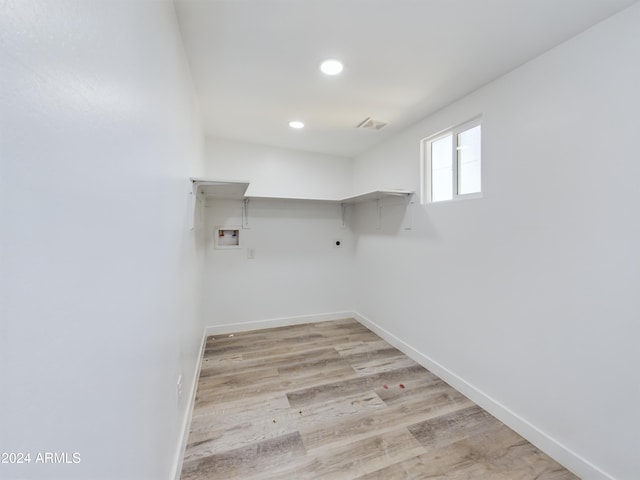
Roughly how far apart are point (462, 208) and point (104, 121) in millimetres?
2300

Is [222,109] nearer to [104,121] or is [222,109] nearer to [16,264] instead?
[104,121]

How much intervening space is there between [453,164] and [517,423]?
2015 mm

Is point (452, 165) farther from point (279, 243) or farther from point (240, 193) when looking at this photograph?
point (279, 243)

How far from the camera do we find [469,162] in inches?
87.0

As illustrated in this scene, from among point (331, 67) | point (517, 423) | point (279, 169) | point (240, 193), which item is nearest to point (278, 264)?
point (240, 193)

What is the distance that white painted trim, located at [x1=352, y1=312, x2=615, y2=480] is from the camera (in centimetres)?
145

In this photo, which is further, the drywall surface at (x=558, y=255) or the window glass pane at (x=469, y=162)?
the window glass pane at (x=469, y=162)

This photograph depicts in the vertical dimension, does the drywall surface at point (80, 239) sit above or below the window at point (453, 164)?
below

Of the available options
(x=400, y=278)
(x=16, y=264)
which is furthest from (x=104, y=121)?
(x=400, y=278)

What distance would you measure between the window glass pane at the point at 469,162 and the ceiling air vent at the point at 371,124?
2.57ft

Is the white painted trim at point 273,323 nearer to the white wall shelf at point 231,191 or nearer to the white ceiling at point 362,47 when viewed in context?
the white wall shelf at point 231,191

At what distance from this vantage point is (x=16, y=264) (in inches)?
14.2

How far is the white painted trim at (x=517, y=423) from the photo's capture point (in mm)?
1451

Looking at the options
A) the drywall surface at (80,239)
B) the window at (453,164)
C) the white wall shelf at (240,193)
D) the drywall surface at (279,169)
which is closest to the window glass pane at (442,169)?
the window at (453,164)
